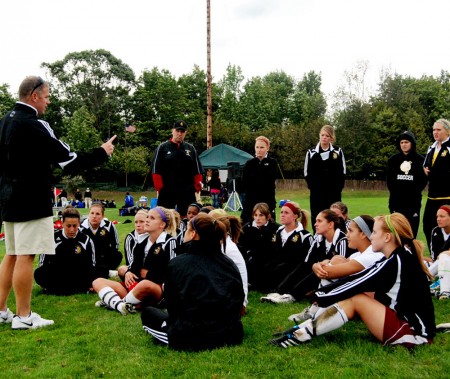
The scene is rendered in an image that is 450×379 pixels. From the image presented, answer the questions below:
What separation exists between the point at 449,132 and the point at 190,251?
5.34 metres

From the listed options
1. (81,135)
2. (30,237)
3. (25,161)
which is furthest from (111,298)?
(81,135)

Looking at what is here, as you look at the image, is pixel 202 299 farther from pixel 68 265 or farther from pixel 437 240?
pixel 437 240

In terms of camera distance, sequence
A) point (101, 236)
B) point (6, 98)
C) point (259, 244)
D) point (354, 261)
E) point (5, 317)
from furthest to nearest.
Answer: point (6, 98) < point (101, 236) < point (259, 244) < point (5, 317) < point (354, 261)

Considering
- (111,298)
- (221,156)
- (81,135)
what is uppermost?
(81,135)

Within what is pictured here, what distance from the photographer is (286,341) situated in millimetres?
4352

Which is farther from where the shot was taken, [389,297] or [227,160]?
[227,160]

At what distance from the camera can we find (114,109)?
55.2 m

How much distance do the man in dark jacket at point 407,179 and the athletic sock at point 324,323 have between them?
15.5ft

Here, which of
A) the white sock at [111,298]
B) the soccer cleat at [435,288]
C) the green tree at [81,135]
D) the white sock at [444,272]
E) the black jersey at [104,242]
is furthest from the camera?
the green tree at [81,135]

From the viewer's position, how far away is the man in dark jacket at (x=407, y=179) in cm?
841

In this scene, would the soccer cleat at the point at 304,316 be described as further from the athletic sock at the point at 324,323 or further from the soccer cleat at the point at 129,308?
the soccer cleat at the point at 129,308

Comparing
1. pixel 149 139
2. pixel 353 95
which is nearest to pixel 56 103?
pixel 149 139

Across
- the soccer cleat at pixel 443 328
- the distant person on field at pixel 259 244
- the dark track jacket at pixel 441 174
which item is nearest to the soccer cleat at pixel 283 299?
the distant person on field at pixel 259 244

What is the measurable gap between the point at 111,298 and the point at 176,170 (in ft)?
8.74
